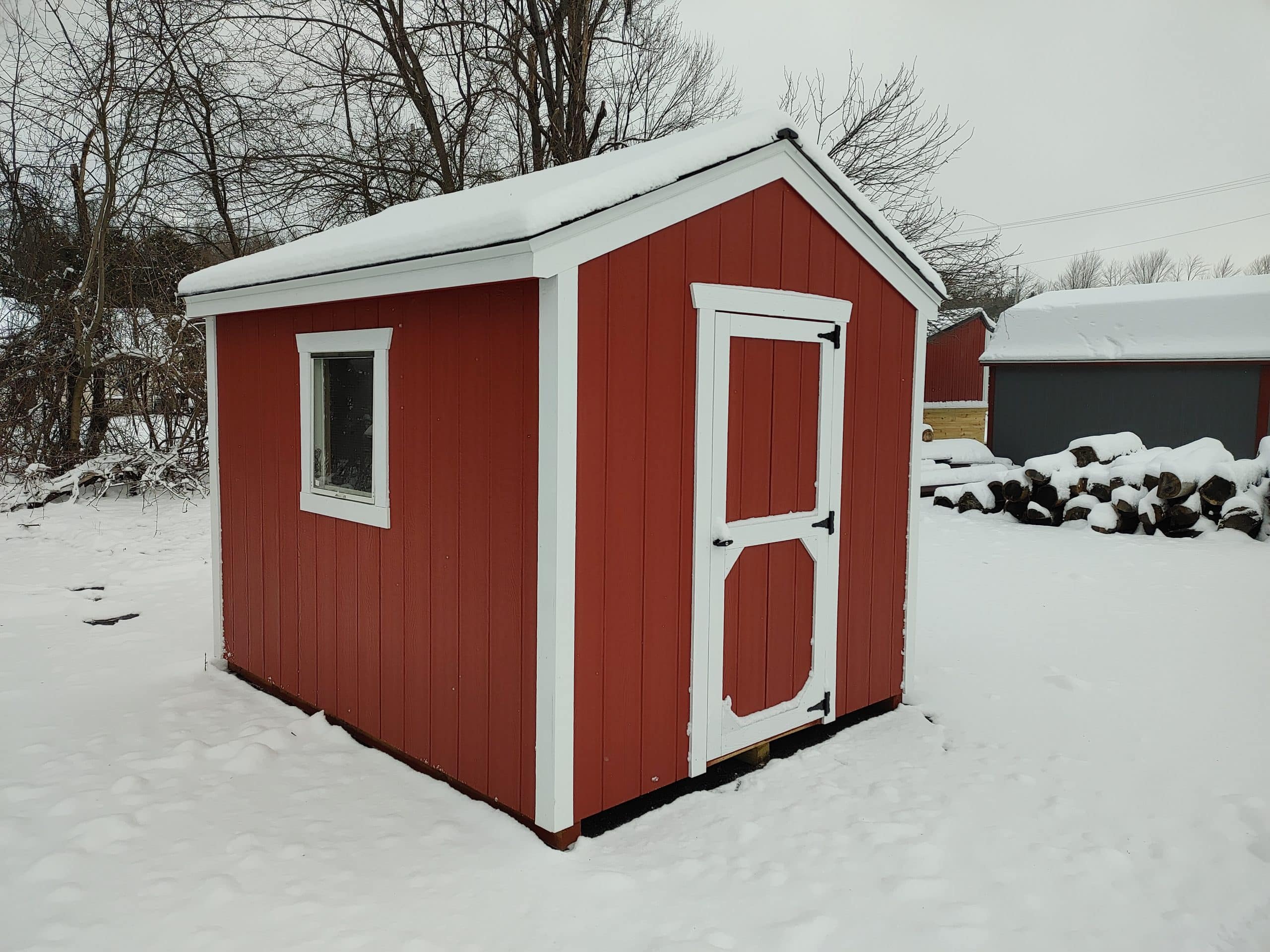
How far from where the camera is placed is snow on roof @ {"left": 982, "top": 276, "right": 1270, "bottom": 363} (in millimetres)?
14266

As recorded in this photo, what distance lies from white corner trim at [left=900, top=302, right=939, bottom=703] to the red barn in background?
60.9ft

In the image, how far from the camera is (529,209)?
287 cm

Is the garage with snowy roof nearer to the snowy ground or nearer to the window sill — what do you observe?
the snowy ground

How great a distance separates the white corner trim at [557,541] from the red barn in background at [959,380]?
20.7 meters

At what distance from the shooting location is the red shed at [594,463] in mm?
3213

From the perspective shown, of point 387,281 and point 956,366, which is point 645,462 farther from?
point 956,366

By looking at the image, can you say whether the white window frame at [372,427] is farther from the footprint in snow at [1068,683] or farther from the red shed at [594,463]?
the footprint in snow at [1068,683]

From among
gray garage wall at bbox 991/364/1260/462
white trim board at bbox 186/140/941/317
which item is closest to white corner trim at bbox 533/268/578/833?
white trim board at bbox 186/140/941/317

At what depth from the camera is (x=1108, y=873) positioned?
10.4 ft

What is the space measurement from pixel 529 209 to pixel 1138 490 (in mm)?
9664

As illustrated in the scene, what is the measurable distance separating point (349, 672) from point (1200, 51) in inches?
409

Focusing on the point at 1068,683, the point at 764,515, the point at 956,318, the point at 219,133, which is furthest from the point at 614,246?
the point at 956,318

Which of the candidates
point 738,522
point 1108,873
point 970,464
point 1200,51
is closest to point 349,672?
point 738,522

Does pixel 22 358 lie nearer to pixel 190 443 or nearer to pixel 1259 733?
pixel 190 443
